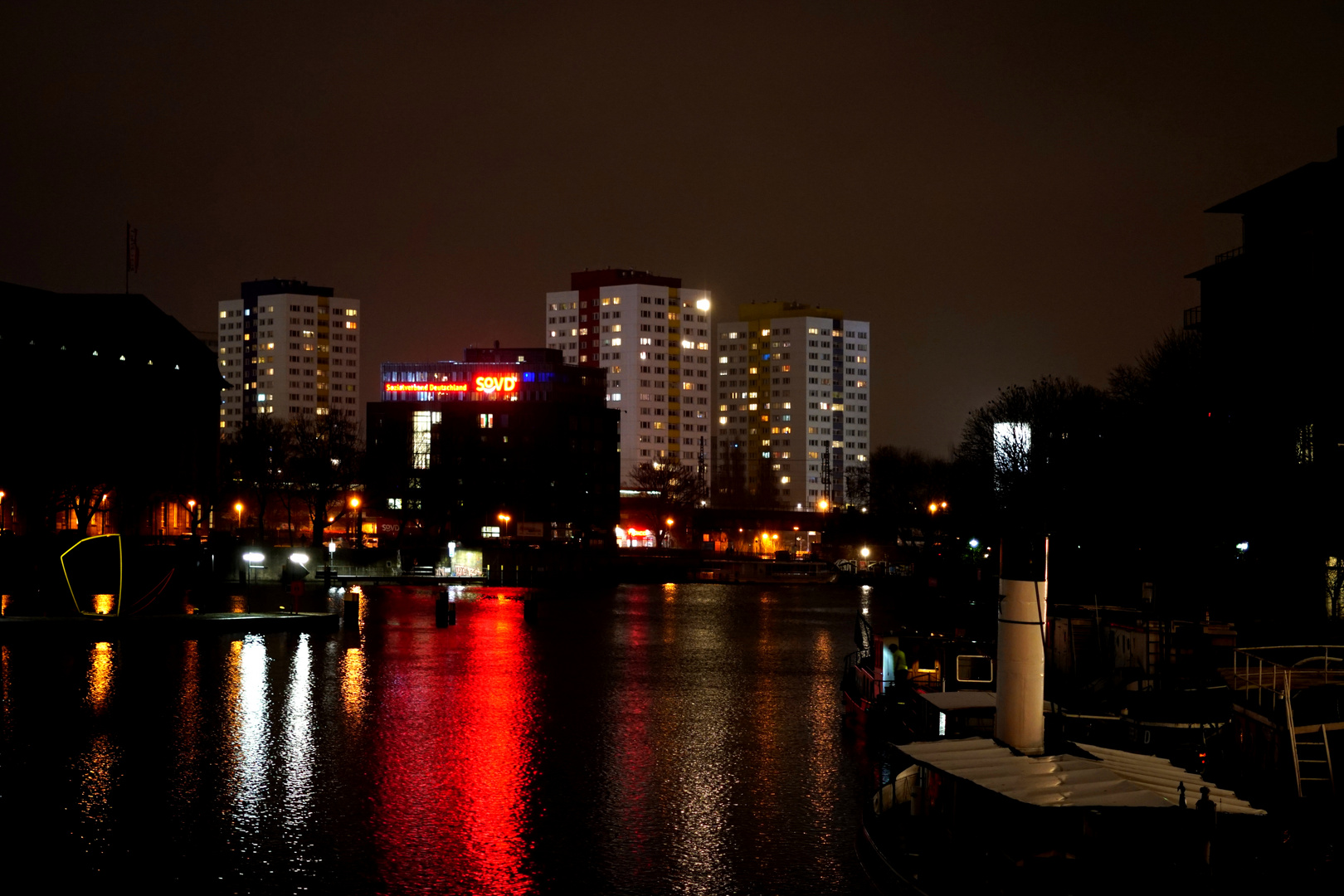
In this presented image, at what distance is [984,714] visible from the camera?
20.6 m

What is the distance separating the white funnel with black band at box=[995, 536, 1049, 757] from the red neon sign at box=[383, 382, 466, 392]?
495 ft

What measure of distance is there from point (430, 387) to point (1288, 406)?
129 m

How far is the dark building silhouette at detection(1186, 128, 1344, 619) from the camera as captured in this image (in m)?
45.2

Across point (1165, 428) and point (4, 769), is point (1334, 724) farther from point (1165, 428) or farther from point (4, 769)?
point (1165, 428)

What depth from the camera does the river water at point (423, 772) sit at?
15.2 meters

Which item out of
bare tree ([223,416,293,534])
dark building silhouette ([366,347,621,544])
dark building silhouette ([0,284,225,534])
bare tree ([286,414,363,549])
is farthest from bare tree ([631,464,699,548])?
dark building silhouette ([0,284,225,534])

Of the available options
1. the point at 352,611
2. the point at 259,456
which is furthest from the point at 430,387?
the point at 352,611

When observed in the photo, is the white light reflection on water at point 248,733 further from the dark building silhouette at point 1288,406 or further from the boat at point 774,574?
the boat at point 774,574

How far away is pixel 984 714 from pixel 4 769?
15.6 meters

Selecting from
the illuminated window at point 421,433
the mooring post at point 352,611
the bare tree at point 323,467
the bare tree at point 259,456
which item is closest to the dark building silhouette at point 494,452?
the illuminated window at point 421,433

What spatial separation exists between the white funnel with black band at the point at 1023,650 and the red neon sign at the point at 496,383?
147 meters

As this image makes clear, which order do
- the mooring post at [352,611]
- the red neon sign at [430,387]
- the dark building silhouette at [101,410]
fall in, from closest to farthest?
the mooring post at [352,611]
the dark building silhouette at [101,410]
the red neon sign at [430,387]

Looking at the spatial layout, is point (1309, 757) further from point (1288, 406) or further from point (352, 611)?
point (352, 611)

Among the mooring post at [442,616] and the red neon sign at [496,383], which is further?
the red neon sign at [496,383]
